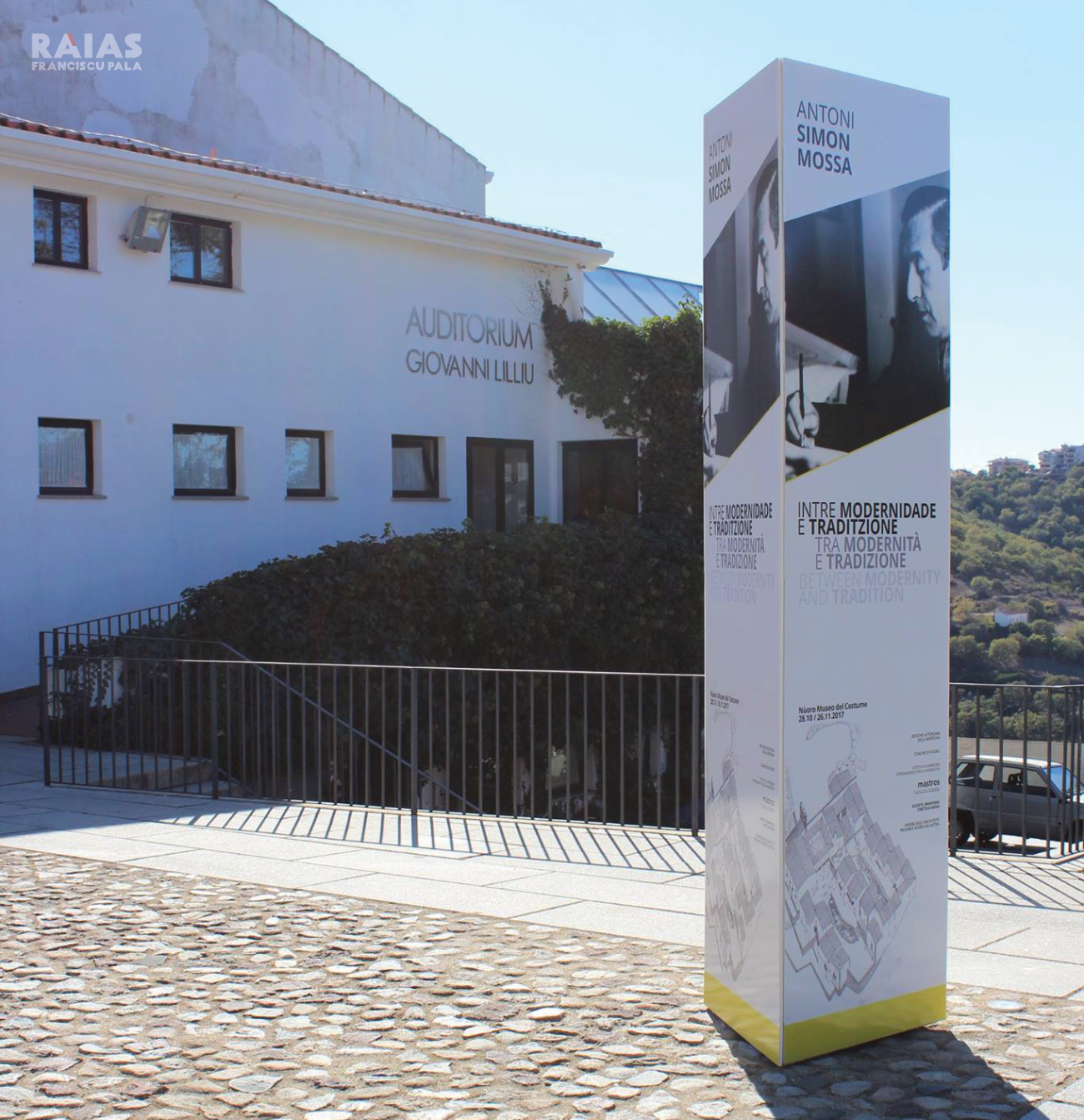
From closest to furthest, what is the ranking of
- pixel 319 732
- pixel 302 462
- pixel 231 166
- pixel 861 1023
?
1. pixel 861 1023
2. pixel 319 732
3. pixel 231 166
4. pixel 302 462

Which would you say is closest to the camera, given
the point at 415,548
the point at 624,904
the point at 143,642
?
the point at 624,904

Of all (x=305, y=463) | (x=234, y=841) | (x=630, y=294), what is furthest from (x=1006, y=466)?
(x=234, y=841)

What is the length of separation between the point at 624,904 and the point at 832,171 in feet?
13.6

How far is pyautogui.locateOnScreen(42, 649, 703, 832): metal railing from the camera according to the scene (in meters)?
11.2

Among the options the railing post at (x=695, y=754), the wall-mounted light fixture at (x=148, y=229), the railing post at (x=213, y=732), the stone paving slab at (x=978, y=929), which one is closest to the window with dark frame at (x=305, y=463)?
the wall-mounted light fixture at (x=148, y=229)

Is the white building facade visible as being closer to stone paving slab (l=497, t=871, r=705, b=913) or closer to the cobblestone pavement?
stone paving slab (l=497, t=871, r=705, b=913)

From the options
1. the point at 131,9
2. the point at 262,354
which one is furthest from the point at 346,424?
the point at 131,9

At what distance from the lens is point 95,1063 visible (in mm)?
4934

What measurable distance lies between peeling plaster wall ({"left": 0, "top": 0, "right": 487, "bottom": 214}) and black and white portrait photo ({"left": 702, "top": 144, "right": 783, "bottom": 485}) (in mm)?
18907

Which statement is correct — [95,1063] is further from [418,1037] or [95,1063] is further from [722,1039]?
[722,1039]

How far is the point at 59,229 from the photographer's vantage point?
17453 mm

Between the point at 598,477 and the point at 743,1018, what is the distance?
18.6m

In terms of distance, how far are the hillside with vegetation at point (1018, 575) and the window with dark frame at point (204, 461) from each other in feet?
53.2

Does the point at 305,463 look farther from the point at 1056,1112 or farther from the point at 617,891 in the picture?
the point at 1056,1112
